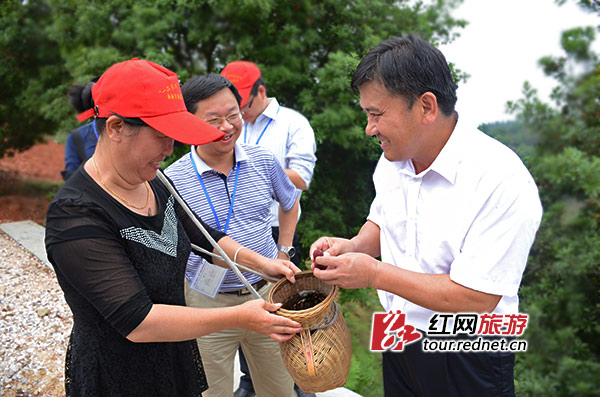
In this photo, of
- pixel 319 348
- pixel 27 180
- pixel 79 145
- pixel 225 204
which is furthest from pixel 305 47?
pixel 27 180

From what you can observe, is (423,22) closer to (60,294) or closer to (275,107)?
(275,107)

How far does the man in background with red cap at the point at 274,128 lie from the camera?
11.8ft

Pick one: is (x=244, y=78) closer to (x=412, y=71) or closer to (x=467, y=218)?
(x=412, y=71)

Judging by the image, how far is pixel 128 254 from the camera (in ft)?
5.30

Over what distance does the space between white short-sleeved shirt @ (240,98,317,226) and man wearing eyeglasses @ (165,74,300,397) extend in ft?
2.97

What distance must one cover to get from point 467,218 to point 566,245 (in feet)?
13.3

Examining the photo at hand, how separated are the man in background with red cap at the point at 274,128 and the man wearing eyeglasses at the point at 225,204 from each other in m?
0.90

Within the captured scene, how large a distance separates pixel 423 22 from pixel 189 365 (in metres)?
5.71

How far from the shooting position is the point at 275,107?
3.72 m

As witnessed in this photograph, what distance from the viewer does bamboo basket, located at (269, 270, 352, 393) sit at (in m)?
1.81

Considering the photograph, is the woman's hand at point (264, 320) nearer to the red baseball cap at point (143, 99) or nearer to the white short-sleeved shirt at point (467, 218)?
the white short-sleeved shirt at point (467, 218)

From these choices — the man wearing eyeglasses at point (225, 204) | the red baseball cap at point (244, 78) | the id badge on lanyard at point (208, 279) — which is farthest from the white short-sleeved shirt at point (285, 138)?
the id badge on lanyard at point (208, 279)

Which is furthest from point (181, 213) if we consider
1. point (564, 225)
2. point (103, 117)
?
point (564, 225)

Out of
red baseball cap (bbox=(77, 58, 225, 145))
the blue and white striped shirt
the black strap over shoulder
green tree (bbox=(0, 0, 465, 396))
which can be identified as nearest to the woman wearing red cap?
red baseball cap (bbox=(77, 58, 225, 145))
